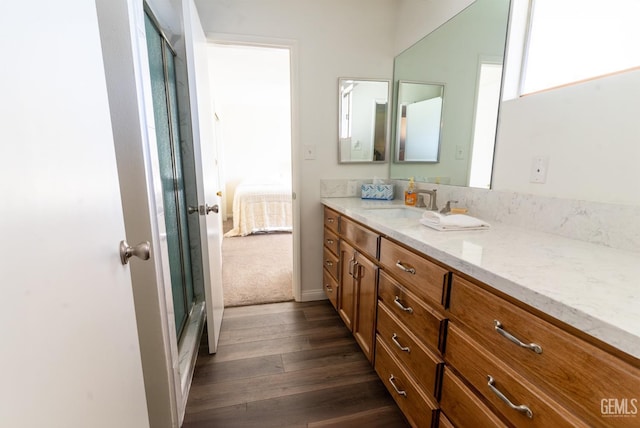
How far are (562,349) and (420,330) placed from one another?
499 millimetres

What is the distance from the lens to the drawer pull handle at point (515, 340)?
61 cm

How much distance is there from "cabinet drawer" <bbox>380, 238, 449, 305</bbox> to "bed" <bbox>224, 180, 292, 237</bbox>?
10.9ft

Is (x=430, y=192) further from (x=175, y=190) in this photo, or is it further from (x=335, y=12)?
(x=175, y=190)

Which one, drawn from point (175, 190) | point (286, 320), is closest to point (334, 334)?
point (286, 320)

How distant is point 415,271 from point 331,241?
1076mm

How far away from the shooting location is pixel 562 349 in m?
0.57

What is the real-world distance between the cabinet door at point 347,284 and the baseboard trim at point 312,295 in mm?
468

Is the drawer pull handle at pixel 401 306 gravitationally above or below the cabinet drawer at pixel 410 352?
above

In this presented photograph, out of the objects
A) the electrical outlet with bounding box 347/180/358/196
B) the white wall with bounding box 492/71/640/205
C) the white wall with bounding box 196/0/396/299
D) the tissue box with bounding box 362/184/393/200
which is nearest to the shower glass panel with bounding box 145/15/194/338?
the white wall with bounding box 196/0/396/299

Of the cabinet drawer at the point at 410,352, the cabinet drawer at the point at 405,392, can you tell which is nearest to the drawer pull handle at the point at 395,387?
the cabinet drawer at the point at 405,392

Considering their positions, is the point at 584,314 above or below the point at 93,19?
below

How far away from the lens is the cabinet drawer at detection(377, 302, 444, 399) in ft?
3.13

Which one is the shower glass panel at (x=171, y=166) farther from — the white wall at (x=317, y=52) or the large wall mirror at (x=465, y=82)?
the large wall mirror at (x=465, y=82)

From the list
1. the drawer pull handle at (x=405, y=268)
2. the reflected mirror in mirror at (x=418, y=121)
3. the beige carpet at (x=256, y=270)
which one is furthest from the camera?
the beige carpet at (x=256, y=270)
